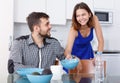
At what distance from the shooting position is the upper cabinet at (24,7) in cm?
326

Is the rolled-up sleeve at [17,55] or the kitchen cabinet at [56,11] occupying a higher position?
the kitchen cabinet at [56,11]

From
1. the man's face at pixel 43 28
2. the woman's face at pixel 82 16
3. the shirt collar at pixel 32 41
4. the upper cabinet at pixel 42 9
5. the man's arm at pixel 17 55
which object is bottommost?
the man's arm at pixel 17 55

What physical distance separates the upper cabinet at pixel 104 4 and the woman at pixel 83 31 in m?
1.14

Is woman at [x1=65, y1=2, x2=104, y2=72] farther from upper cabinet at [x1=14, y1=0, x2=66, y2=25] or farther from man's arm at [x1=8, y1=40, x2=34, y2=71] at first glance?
upper cabinet at [x1=14, y1=0, x2=66, y2=25]

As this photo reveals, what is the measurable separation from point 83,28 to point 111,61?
1194 mm

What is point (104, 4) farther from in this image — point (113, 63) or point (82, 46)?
point (82, 46)

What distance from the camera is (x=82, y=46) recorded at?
2.58 meters

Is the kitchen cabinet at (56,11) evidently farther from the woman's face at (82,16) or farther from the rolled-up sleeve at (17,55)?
the rolled-up sleeve at (17,55)

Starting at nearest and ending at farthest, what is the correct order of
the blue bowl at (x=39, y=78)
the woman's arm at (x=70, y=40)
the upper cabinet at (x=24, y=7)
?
the blue bowl at (x=39, y=78), the woman's arm at (x=70, y=40), the upper cabinet at (x=24, y=7)

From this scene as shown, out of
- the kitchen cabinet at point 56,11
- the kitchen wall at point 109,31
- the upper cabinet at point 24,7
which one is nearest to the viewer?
the upper cabinet at point 24,7

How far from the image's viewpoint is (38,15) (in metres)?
1.99

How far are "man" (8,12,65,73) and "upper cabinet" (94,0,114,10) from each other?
1761 millimetres

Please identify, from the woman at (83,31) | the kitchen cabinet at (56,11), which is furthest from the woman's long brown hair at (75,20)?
the kitchen cabinet at (56,11)

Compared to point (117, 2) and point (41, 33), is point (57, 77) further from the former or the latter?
point (117, 2)
